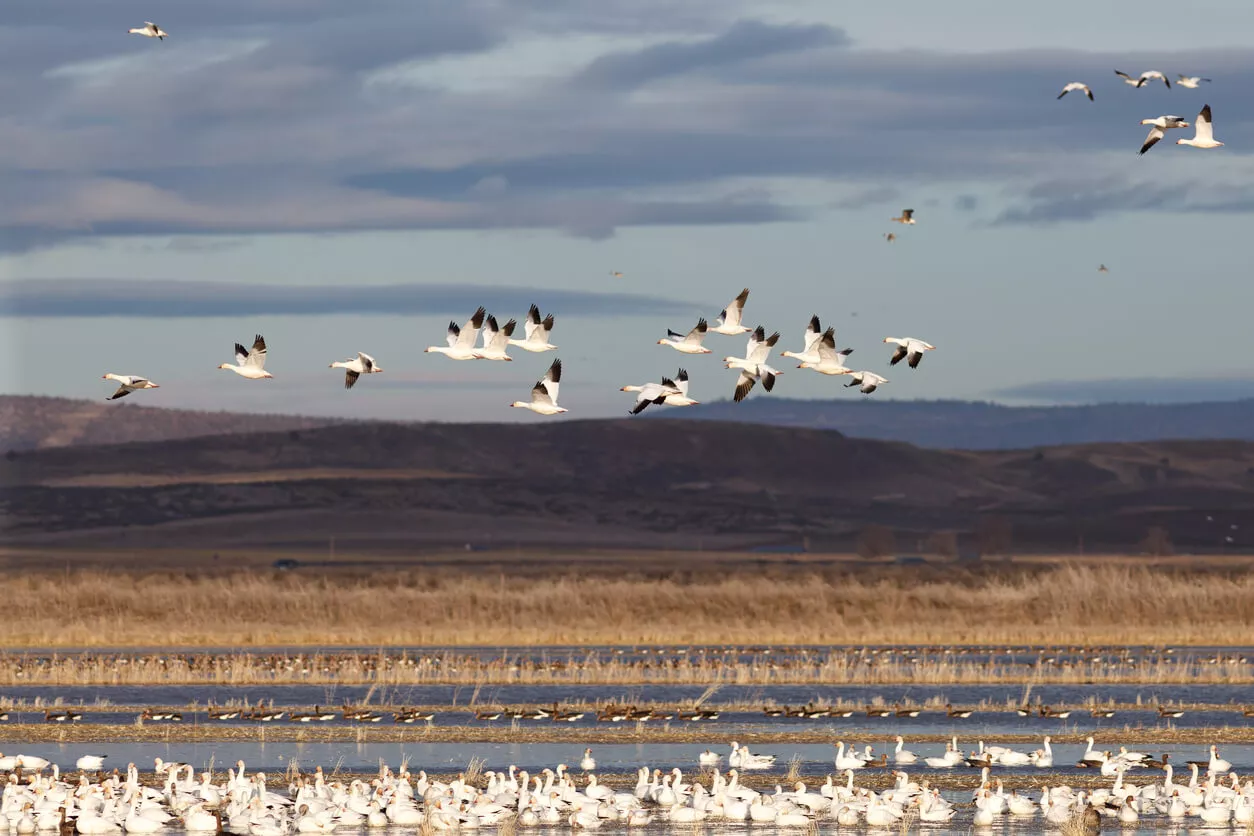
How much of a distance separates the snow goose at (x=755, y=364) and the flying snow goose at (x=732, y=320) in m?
Answer: 0.46

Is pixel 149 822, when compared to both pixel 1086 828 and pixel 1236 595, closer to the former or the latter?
pixel 1086 828

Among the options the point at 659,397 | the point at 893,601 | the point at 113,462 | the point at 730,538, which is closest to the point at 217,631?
the point at 893,601

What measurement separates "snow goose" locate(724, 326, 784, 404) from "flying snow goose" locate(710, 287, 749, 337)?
46cm

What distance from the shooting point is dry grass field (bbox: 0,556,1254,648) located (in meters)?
61.5

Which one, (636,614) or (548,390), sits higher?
(548,390)

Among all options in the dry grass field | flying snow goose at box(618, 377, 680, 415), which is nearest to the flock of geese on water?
flying snow goose at box(618, 377, 680, 415)

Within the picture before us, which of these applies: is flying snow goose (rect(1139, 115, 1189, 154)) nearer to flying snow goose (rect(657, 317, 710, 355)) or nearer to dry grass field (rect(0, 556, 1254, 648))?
flying snow goose (rect(657, 317, 710, 355))

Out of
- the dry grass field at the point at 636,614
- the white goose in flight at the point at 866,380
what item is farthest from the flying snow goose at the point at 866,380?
the dry grass field at the point at 636,614

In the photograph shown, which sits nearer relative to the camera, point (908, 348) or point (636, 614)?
point (908, 348)

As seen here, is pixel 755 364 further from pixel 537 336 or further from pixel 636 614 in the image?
pixel 636 614

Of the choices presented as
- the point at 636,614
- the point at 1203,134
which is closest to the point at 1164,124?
the point at 1203,134

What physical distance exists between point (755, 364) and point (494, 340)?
392 cm

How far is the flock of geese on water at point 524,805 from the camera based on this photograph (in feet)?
85.0

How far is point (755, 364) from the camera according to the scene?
32.6 m
